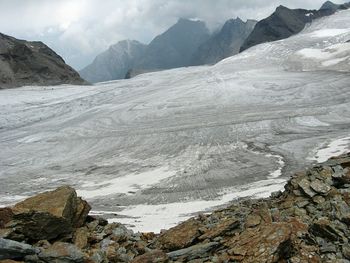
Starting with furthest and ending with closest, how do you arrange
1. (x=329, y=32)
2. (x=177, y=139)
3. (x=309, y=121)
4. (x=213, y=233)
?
(x=329, y=32)
(x=309, y=121)
(x=177, y=139)
(x=213, y=233)

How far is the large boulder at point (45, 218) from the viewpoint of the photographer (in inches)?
283

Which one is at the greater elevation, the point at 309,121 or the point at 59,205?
the point at 59,205

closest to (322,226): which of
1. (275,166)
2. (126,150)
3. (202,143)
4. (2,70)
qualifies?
(275,166)

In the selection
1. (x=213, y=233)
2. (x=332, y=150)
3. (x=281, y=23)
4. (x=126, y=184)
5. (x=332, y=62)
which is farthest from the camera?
(x=281, y=23)

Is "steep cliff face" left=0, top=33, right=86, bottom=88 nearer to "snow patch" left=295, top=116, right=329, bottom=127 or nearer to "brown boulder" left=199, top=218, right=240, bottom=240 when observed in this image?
A: "snow patch" left=295, top=116, right=329, bottom=127

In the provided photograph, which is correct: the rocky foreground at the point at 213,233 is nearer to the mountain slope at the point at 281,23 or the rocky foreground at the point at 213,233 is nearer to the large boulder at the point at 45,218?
the large boulder at the point at 45,218

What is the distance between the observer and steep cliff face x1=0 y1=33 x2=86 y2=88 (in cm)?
6319

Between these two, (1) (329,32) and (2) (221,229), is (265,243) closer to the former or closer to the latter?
(2) (221,229)

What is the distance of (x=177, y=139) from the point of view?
24.5 m

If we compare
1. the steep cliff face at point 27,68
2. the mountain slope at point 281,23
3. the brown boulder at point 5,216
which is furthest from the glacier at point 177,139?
the mountain slope at point 281,23

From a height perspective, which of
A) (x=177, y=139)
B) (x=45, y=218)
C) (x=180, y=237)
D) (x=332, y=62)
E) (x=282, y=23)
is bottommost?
(x=177, y=139)

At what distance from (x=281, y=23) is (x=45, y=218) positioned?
93.5 m

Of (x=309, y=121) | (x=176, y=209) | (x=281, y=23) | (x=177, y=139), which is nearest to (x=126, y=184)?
(x=176, y=209)

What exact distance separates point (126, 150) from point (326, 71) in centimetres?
2500
